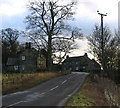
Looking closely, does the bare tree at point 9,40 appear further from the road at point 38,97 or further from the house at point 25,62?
the road at point 38,97

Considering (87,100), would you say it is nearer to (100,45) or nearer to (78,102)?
(78,102)

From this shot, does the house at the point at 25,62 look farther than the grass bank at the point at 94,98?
Yes

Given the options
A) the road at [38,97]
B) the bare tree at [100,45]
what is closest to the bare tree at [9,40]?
the bare tree at [100,45]

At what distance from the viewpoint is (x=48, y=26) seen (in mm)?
65750

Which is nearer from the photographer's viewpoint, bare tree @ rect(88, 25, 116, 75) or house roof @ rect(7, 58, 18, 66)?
bare tree @ rect(88, 25, 116, 75)

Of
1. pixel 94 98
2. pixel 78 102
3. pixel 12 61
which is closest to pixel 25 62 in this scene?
pixel 12 61

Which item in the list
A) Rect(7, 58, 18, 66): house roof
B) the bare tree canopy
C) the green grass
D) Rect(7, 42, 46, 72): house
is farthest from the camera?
Rect(7, 58, 18, 66): house roof

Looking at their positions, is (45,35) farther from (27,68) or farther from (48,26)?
(27,68)

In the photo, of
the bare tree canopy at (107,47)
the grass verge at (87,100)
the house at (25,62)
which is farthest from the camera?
the house at (25,62)

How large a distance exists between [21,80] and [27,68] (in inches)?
2419

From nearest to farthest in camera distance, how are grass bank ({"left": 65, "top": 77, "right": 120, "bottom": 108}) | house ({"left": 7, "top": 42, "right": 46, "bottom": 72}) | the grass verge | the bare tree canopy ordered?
the grass verge < grass bank ({"left": 65, "top": 77, "right": 120, "bottom": 108}) < the bare tree canopy < house ({"left": 7, "top": 42, "right": 46, "bottom": 72})

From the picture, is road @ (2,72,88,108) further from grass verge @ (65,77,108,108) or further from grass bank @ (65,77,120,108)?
grass bank @ (65,77,120,108)

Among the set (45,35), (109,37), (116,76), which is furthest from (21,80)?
(109,37)

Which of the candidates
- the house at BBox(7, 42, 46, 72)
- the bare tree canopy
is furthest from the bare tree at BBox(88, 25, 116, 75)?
the house at BBox(7, 42, 46, 72)
